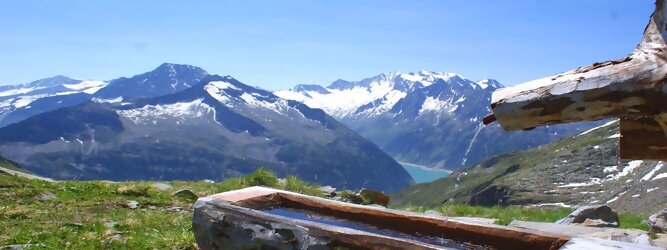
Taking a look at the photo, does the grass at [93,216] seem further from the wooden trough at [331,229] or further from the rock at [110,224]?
the wooden trough at [331,229]

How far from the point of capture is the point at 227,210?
736cm

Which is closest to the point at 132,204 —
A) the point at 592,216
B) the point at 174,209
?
the point at 174,209

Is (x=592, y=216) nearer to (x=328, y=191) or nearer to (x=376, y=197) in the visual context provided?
(x=376, y=197)

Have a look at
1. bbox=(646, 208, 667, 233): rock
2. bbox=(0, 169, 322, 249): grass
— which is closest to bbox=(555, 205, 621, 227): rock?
bbox=(646, 208, 667, 233): rock

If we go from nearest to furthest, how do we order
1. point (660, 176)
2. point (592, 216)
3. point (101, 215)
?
point (101, 215) < point (592, 216) < point (660, 176)

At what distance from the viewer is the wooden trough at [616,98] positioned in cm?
457

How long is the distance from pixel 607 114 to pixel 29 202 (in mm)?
12948

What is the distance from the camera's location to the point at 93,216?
37.8 feet

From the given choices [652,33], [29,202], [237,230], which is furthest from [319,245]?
[29,202]

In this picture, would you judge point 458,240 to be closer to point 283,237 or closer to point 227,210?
point 283,237

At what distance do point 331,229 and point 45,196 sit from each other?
10751 mm

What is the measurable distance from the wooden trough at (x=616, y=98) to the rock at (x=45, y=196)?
12.2m

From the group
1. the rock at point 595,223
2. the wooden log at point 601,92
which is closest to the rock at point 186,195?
the rock at point 595,223

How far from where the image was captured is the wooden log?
4551 mm
